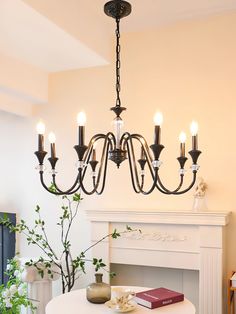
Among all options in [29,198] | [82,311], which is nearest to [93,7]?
[29,198]

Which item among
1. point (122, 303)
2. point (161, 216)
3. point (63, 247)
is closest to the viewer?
point (122, 303)

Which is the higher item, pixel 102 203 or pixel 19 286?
pixel 102 203

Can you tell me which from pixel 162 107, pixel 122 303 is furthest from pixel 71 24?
pixel 122 303

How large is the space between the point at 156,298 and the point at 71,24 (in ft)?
6.26

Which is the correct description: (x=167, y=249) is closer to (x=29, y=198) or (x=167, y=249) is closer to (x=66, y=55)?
(x=29, y=198)

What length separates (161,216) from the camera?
10.3ft

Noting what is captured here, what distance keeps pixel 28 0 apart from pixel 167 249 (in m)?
2.02

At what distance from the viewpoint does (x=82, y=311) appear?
2305 millimetres

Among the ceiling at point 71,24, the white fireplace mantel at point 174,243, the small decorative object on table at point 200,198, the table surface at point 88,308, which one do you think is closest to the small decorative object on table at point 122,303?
the table surface at point 88,308

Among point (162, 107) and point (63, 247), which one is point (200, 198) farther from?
point (63, 247)

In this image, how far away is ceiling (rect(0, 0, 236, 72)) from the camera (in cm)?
260

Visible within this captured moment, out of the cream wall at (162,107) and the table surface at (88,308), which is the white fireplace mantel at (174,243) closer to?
the cream wall at (162,107)

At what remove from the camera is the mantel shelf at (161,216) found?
2.97 metres

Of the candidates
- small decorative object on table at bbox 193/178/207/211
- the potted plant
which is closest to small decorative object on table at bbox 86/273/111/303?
the potted plant
